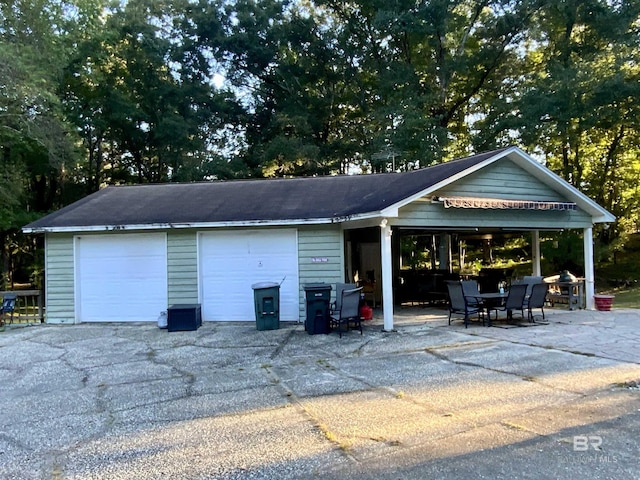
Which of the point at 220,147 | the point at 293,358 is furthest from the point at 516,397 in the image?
the point at 220,147

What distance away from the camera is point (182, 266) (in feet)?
34.8

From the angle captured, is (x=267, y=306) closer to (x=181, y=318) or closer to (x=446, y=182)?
(x=181, y=318)

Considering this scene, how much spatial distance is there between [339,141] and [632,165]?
1439cm

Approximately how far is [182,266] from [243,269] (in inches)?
57.3

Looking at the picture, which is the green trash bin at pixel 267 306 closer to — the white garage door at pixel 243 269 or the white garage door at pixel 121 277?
the white garage door at pixel 243 269

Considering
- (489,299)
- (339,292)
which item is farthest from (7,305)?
(489,299)

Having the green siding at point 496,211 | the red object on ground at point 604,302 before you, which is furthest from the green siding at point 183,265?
the red object on ground at point 604,302

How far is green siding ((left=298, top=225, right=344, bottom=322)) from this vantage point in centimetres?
1009

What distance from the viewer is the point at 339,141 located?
878 inches

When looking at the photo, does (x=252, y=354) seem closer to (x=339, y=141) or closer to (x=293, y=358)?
(x=293, y=358)

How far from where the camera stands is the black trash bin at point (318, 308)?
340 inches

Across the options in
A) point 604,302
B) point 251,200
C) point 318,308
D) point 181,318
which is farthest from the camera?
point 251,200

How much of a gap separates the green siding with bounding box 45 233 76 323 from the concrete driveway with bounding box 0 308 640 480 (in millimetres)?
2793

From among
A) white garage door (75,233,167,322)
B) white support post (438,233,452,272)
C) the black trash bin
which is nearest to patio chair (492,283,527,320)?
the black trash bin
